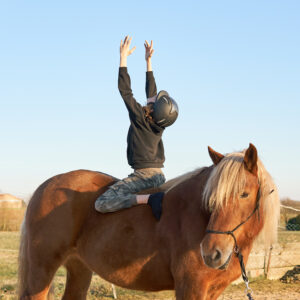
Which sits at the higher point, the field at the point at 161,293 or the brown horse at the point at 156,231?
the brown horse at the point at 156,231

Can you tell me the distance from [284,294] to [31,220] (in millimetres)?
5529

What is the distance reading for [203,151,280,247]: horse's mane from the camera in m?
3.35

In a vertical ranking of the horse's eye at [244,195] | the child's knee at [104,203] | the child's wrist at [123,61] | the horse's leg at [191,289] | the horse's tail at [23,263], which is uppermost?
the child's wrist at [123,61]

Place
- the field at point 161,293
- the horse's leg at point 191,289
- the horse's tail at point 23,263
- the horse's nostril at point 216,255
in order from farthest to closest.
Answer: the field at point 161,293 → the horse's tail at point 23,263 → the horse's leg at point 191,289 → the horse's nostril at point 216,255

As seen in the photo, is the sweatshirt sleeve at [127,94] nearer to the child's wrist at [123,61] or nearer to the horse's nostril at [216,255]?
the child's wrist at [123,61]

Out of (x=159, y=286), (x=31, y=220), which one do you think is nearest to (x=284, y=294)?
(x=159, y=286)

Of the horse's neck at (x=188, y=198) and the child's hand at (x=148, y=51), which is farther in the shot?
the child's hand at (x=148, y=51)

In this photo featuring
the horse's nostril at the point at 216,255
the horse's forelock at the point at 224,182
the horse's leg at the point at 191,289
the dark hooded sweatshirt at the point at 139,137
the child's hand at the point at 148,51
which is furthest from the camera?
the child's hand at the point at 148,51

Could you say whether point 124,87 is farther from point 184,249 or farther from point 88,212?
point 184,249

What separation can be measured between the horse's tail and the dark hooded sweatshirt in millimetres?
1563

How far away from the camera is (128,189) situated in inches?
174

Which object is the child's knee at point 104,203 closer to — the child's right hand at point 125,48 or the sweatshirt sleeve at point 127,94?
the sweatshirt sleeve at point 127,94

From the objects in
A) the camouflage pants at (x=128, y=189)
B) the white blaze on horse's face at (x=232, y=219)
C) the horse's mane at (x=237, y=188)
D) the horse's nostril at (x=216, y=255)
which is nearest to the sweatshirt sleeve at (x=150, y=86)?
the camouflage pants at (x=128, y=189)

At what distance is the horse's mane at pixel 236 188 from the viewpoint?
3.35 m
